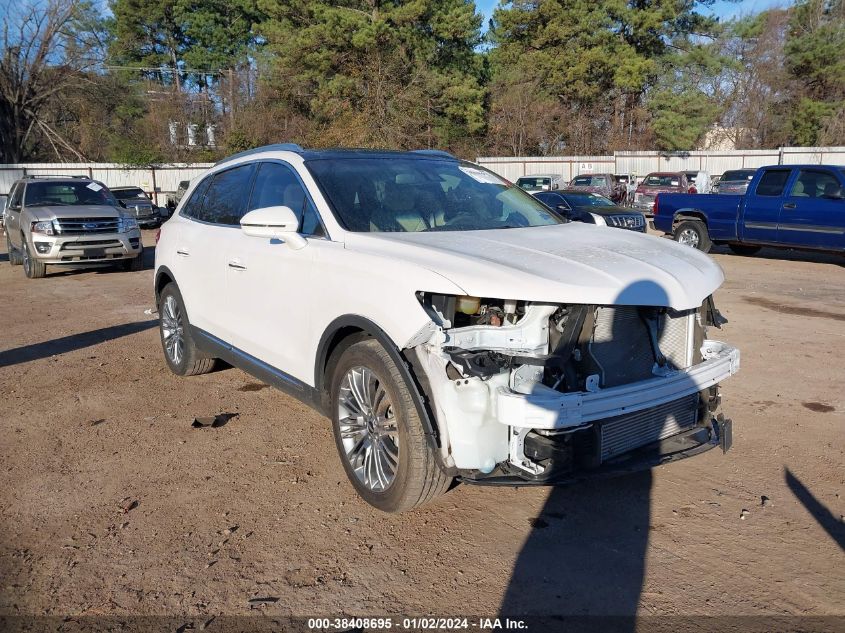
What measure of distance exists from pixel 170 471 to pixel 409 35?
3208 cm

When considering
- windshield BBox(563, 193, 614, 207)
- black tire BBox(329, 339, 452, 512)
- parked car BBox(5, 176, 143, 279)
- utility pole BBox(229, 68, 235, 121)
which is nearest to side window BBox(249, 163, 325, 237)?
black tire BBox(329, 339, 452, 512)

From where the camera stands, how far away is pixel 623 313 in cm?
342

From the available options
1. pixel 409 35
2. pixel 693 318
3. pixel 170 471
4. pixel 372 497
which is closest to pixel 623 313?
pixel 693 318

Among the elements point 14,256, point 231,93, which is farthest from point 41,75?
point 14,256

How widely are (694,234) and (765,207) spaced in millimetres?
1615

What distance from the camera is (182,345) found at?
6016 mm

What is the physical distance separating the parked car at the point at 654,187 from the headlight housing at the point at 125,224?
1869 centimetres

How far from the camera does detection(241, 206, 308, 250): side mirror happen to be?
386cm

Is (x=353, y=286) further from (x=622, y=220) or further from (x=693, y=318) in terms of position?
(x=622, y=220)

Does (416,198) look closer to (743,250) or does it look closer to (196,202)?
(196,202)

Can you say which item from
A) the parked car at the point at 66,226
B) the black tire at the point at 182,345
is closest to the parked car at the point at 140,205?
the parked car at the point at 66,226

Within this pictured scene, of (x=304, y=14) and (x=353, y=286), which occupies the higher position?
(x=304, y=14)

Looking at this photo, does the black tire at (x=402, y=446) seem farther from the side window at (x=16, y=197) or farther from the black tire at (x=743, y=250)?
the black tire at (x=743, y=250)

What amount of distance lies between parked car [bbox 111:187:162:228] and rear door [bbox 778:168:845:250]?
747 inches
